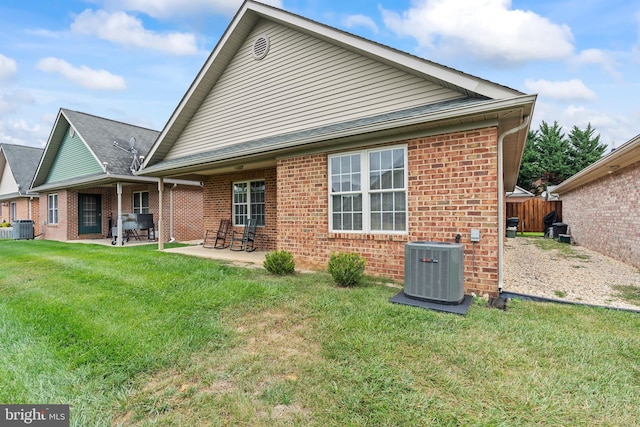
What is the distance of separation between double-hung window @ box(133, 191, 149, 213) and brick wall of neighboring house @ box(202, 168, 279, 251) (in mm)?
4793

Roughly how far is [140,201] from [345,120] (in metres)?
12.4

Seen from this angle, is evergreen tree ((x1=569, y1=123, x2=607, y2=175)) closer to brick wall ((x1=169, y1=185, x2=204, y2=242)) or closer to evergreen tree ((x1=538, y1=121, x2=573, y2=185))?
evergreen tree ((x1=538, y1=121, x2=573, y2=185))

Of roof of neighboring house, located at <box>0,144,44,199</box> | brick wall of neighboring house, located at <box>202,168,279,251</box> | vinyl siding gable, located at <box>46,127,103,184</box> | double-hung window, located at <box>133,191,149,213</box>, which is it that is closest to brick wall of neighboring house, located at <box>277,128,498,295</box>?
brick wall of neighboring house, located at <box>202,168,279,251</box>

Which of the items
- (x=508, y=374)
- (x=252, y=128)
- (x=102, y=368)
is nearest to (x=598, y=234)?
(x=508, y=374)

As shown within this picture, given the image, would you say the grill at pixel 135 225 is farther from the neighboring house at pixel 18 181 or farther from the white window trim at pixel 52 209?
the neighboring house at pixel 18 181

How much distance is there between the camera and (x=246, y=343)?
320 centimetres

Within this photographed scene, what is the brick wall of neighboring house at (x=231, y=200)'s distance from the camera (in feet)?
32.3

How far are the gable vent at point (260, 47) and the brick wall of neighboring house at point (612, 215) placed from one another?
9.77 m

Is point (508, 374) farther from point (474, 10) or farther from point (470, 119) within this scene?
point (474, 10)

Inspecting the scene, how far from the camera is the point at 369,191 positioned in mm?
5934

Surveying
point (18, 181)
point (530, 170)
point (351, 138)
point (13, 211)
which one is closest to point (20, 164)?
point (18, 181)

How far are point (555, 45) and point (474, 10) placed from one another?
32.6 ft

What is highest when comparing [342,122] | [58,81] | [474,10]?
[58,81]

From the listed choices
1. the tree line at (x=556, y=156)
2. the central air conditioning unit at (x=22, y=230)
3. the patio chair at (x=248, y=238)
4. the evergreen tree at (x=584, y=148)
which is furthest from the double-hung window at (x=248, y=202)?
the evergreen tree at (x=584, y=148)
